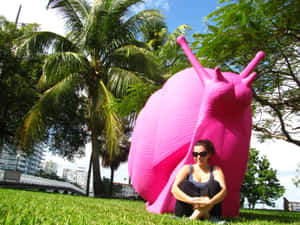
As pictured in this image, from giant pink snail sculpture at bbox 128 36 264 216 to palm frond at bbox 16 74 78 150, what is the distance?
7.50 meters

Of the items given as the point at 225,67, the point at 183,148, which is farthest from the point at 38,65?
the point at 183,148

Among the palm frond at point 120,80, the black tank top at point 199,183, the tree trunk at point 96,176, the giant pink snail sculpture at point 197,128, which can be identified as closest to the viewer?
the black tank top at point 199,183

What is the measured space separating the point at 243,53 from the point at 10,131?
36.9 ft

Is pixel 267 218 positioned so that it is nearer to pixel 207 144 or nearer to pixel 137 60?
pixel 207 144

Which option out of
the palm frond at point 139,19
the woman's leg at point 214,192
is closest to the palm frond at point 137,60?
the palm frond at point 139,19

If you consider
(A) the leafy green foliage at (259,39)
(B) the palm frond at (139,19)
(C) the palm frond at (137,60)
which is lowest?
(A) the leafy green foliage at (259,39)

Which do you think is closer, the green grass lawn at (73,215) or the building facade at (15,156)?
the green grass lawn at (73,215)

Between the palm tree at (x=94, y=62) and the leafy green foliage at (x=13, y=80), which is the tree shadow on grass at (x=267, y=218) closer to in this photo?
the palm tree at (x=94, y=62)

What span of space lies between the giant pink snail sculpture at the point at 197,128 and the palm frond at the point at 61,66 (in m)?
8.23

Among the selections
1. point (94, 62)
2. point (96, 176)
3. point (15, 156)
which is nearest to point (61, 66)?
point (94, 62)

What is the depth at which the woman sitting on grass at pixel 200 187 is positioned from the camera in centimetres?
339

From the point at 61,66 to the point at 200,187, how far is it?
32.4ft

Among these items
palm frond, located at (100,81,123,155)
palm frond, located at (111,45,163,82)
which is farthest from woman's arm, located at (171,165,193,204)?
palm frond, located at (111,45,163,82)

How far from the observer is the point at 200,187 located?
3551 millimetres
